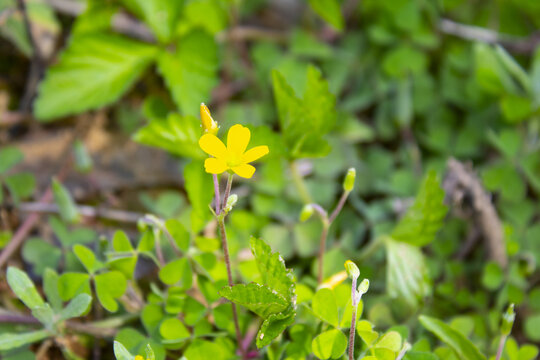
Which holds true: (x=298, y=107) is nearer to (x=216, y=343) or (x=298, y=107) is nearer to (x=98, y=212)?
(x=216, y=343)

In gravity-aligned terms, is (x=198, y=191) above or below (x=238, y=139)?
below

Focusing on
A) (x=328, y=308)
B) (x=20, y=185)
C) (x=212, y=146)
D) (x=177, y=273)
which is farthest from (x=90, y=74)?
(x=328, y=308)

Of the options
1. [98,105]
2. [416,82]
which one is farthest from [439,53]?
[98,105]

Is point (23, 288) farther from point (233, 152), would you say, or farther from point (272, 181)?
point (272, 181)

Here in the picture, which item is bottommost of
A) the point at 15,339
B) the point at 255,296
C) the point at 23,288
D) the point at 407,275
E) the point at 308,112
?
the point at 407,275

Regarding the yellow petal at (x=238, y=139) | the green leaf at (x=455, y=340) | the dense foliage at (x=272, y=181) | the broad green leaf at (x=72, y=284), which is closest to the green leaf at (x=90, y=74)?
the dense foliage at (x=272, y=181)

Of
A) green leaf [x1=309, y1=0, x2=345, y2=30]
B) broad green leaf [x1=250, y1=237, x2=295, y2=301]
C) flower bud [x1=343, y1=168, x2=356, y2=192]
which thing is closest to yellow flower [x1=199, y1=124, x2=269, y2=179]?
broad green leaf [x1=250, y1=237, x2=295, y2=301]

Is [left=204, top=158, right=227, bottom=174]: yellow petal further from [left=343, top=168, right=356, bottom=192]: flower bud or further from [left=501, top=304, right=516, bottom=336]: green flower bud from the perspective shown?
[left=501, top=304, right=516, bottom=336]: green flower bud
